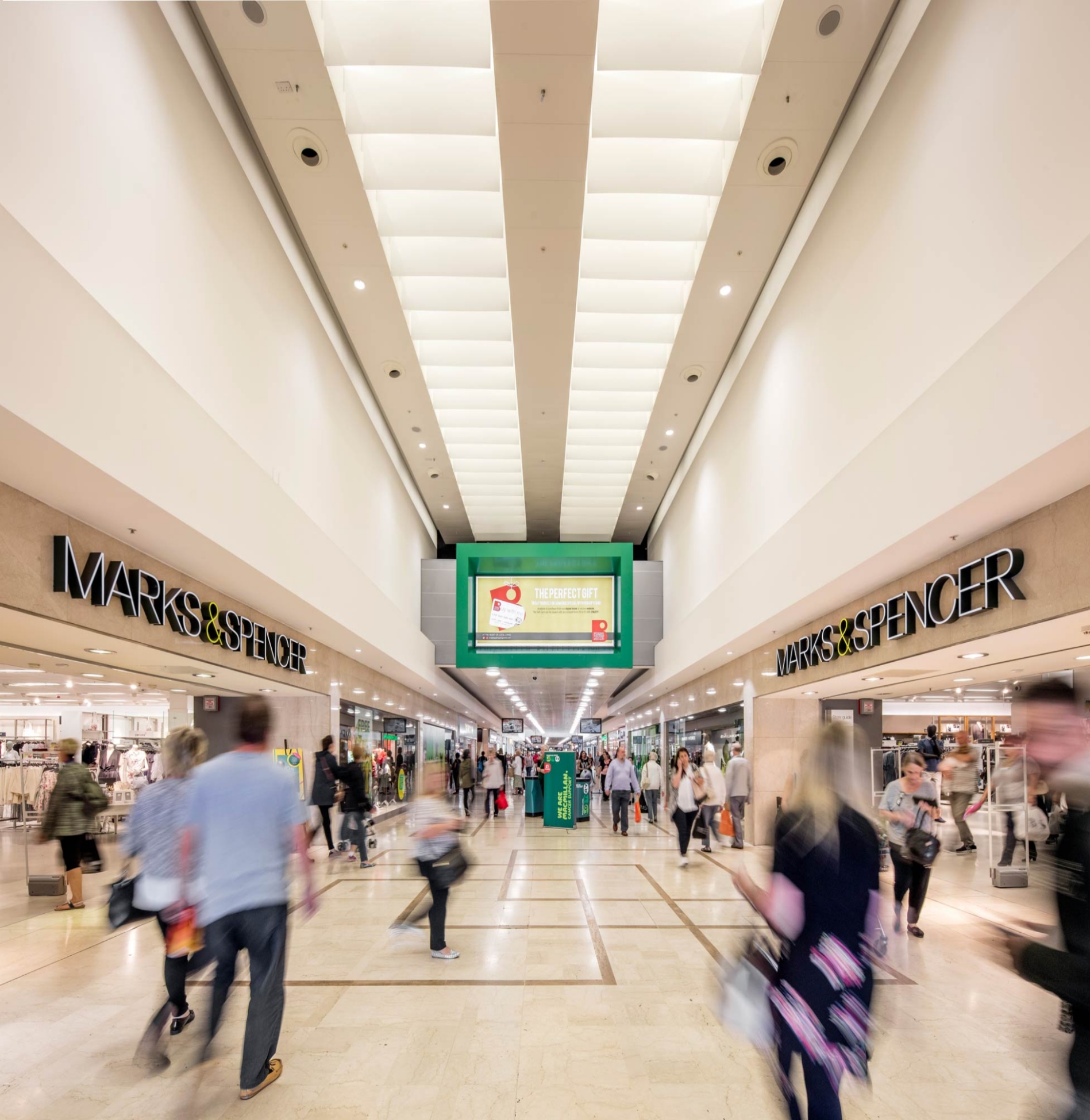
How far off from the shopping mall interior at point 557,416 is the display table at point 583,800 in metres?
2.29

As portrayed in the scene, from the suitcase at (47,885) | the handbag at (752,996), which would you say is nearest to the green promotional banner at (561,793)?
the suitcase at (47,885)

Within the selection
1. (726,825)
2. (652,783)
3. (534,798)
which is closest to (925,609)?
(726,825)

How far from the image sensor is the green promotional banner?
646 inches

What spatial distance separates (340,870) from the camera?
1034 cm

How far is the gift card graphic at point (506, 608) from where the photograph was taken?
738 inches

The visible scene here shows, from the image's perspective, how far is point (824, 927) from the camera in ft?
8.47

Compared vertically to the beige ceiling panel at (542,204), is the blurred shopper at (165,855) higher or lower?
lower

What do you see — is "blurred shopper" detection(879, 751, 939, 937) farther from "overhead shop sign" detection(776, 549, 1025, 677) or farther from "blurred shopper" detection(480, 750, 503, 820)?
"blurred shopper" detection(480, 750, 503, 820)

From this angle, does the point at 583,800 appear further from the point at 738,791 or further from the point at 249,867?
the point at 249,867

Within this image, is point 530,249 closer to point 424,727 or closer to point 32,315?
point 32,315

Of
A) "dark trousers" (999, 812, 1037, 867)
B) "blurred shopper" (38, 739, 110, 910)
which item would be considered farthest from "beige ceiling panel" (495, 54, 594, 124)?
"dark trousers" (999, 812, 1037, 867)

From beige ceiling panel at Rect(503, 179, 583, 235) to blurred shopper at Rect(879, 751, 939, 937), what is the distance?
6593 mm

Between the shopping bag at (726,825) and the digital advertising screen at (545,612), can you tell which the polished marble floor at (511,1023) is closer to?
the shopping bag at (726,825)

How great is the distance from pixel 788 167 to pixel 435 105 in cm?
366
